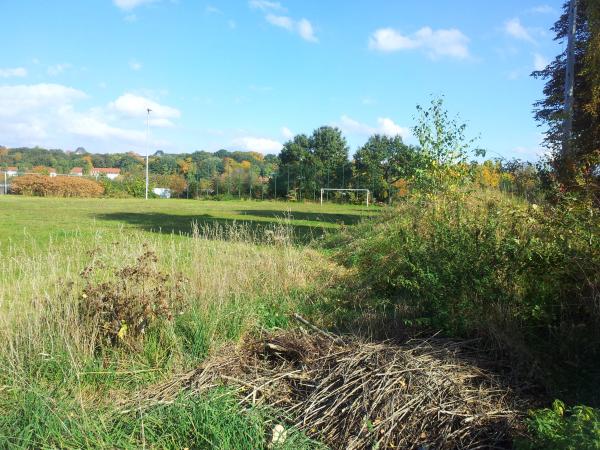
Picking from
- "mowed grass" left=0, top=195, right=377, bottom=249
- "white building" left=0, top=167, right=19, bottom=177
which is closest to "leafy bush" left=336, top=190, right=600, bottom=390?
"mowed grass" left=0, top=195, right=377, bottom=249

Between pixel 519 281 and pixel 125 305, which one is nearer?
pixel 125 305

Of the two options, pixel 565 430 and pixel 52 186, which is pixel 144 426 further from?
pixel 52 186

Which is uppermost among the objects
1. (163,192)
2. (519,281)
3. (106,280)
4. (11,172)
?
(11,172)

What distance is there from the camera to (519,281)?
13.9ft

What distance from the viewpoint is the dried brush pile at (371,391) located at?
296 centimetres

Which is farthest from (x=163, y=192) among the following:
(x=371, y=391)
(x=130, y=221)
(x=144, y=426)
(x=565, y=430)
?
(x=565, y=430)

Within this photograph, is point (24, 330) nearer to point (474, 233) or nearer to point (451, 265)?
point (451, 265)

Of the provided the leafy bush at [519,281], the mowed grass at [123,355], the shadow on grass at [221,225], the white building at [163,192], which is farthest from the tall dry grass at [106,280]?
the white building at [163,192]

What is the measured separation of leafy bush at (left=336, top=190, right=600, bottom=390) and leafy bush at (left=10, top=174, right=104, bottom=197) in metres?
46.7

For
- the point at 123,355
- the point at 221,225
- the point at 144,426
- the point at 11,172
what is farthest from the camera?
the point at 11,172

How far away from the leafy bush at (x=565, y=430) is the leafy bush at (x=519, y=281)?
1.05 meters

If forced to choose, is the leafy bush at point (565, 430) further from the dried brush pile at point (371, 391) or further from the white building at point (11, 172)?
the white building at point (11, 172)

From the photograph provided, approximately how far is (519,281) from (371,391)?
1.85 meters

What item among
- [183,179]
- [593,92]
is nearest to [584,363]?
[593,92]
